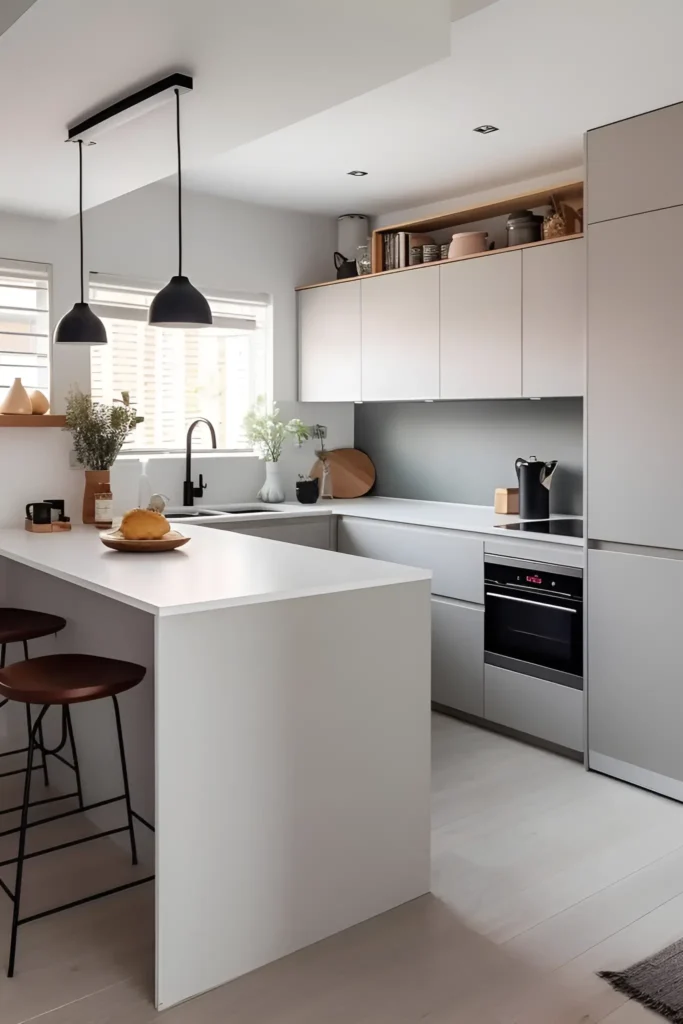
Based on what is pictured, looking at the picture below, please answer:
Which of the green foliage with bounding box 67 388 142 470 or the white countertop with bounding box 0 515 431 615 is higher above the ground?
the green foliage with bounding box 67 388 142 470

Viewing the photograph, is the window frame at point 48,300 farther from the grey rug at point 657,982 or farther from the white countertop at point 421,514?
the grey rug at point 657,982

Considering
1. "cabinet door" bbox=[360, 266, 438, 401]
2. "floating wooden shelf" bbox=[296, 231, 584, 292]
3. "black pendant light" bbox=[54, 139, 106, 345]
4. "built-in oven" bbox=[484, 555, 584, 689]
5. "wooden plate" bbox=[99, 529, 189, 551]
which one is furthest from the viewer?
"cabinet door" bbox=[360, 266, 438, 401]

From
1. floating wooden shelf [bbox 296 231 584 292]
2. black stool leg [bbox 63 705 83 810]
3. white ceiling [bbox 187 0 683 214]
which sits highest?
white ceiling [bbox 187 0 683 214]

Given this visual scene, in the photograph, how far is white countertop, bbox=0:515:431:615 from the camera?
2.25 meters

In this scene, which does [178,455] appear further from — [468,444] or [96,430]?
[468,444]

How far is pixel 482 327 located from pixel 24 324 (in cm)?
218

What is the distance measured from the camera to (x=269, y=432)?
5.21 meters

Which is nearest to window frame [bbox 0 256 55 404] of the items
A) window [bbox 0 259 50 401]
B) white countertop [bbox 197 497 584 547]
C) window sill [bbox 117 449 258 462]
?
window [bbox 0 259 50 401]

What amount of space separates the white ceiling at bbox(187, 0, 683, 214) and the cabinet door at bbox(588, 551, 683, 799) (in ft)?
5.67

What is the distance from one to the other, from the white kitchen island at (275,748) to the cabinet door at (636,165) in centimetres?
164

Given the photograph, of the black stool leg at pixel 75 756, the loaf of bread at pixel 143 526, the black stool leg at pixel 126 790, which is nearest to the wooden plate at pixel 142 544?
the loaf of bread at pixel 143 526

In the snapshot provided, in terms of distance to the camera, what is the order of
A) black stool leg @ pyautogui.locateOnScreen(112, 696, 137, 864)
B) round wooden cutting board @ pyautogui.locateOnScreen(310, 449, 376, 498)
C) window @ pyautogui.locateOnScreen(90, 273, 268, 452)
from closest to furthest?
1. black stool leg @ pyautogui.locateOnScreen(112, 696, 137, 864)
2. window @ pyautogui.locateOnScreen(90, 273, 268, 452)
3. round wooden cutting board @ pyautogui.locateOnScreen(310, 449, 376, 498)

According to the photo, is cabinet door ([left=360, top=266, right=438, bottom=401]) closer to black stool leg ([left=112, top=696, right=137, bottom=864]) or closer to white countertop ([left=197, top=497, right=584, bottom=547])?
white countertop ([left=197, top=497, right=584, bottom=547])

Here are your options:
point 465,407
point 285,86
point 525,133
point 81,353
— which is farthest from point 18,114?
point 465,407
